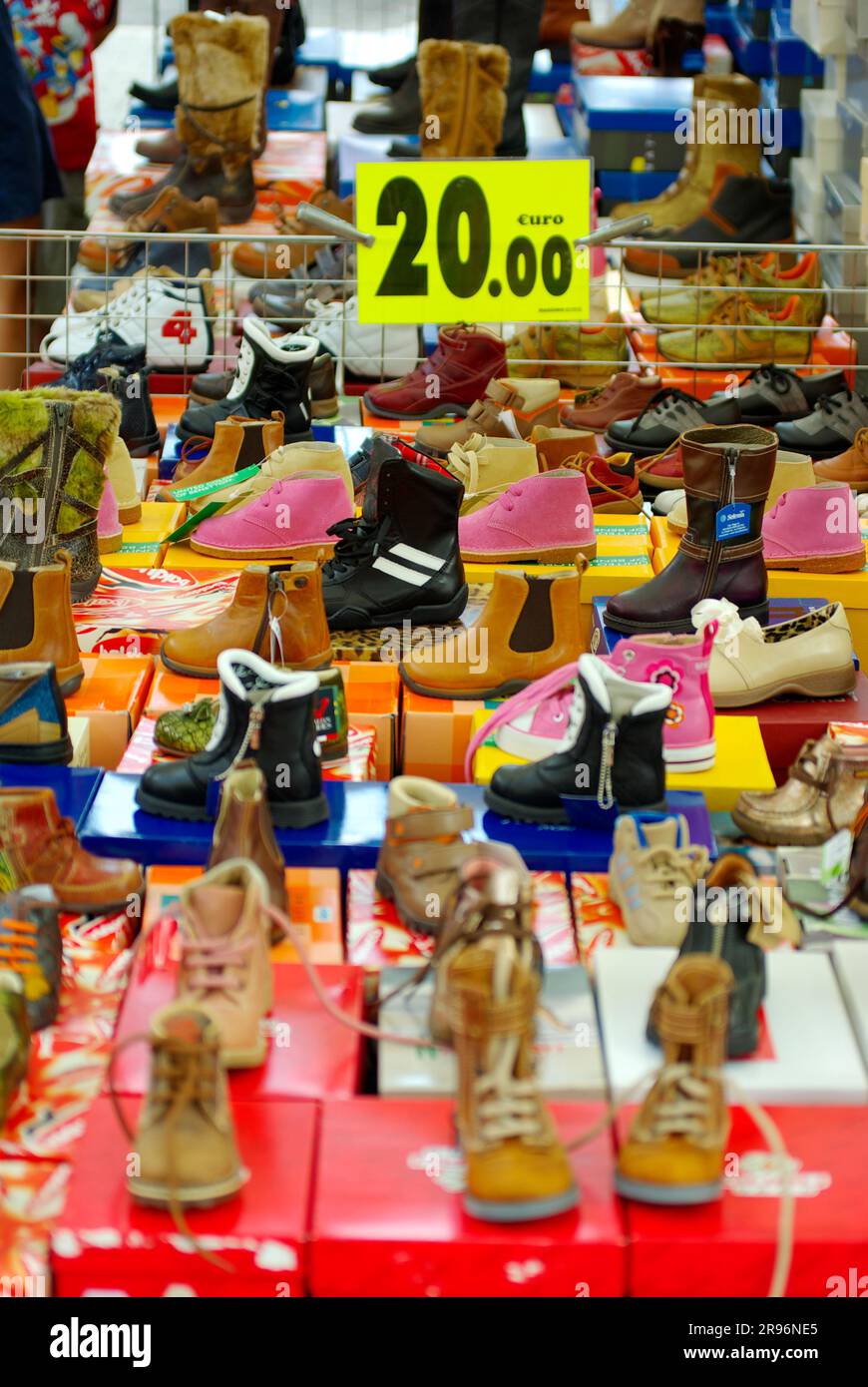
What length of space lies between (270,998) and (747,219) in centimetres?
389

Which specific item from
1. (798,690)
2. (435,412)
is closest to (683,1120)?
(798,690)

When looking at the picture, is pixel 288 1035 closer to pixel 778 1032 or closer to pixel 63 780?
pixel 778 1032

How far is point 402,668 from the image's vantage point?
3.08 metres

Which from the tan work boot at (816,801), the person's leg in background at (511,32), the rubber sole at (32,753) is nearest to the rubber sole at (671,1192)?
the tan work boot at (816,801)

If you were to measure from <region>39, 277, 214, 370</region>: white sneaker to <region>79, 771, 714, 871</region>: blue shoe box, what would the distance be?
2024mm

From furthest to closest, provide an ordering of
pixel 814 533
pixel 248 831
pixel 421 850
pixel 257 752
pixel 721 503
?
1. pixel 814 533
2. pixel 721 503
3. pixel 257 752
4. pixel 421 850
5. pixel 248 831

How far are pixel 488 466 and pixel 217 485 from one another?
52 cm

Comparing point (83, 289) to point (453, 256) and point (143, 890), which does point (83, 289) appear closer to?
point (453, 256)

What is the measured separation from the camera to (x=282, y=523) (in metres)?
3.52

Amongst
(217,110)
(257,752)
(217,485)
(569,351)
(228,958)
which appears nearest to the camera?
(228,958)

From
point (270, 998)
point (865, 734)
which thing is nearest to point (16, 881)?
point (270, 998)

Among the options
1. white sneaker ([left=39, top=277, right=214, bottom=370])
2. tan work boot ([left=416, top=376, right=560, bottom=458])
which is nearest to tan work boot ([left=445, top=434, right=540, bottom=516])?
tan work boot ([left=416, top=376, right=560, bottom=458])

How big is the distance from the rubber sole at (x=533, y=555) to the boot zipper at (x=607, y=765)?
98 cm

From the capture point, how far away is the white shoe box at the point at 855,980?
2203 mm
